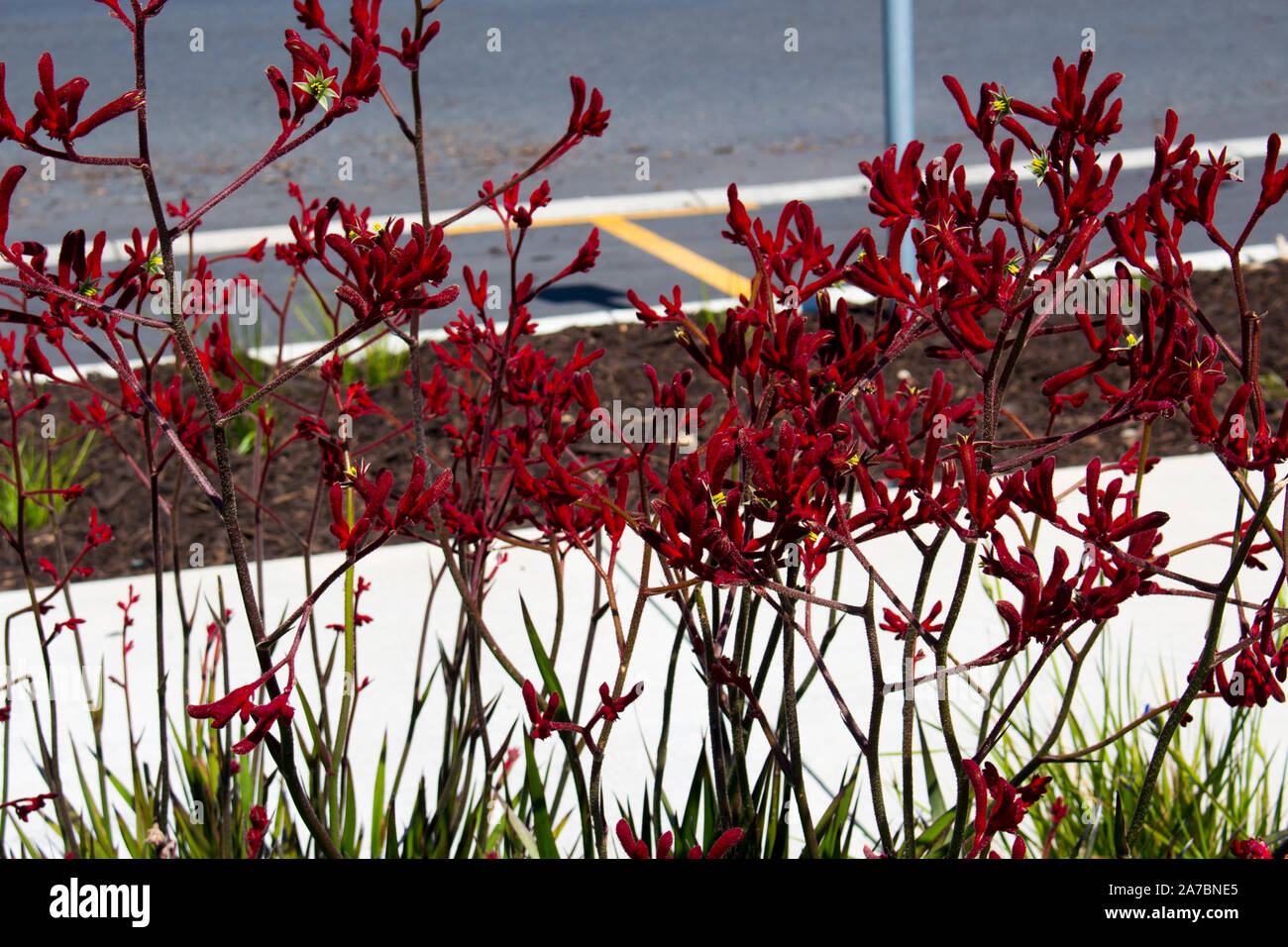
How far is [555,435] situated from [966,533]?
2.48ft

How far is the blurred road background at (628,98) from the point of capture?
9289mm

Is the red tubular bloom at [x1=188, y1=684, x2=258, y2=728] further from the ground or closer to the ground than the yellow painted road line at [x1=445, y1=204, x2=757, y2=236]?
closer to the ground

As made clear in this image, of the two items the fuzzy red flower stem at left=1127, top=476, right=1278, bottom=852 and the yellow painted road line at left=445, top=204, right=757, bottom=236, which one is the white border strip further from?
the fuzzy red flower stem at left=1127, top=476, right=1278, bottom=852

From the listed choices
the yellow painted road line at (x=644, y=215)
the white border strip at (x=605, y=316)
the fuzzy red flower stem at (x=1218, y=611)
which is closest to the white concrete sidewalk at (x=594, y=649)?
the fuzzy red flower stem at (x=1218, y=611)

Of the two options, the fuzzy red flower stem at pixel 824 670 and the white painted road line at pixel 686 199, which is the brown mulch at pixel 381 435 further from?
the white painted road line at pixel 686 199

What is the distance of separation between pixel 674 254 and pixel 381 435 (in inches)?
136

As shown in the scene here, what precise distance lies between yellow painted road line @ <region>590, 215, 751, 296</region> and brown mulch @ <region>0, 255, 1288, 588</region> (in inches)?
58.4

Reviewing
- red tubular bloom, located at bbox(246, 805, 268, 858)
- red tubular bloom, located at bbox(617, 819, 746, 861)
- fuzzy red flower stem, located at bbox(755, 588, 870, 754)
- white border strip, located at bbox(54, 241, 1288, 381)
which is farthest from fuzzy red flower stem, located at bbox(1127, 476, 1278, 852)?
white border strip, located at bbox(54, 241, 1288, 381)

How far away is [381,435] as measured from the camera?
533 cm

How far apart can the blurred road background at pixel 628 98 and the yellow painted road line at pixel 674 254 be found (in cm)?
3

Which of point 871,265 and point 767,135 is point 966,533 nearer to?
point 871,265

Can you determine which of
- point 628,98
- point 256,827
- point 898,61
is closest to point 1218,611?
point 256,827

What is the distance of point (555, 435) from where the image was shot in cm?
198

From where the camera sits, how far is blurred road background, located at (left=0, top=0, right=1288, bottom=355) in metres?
9.29
